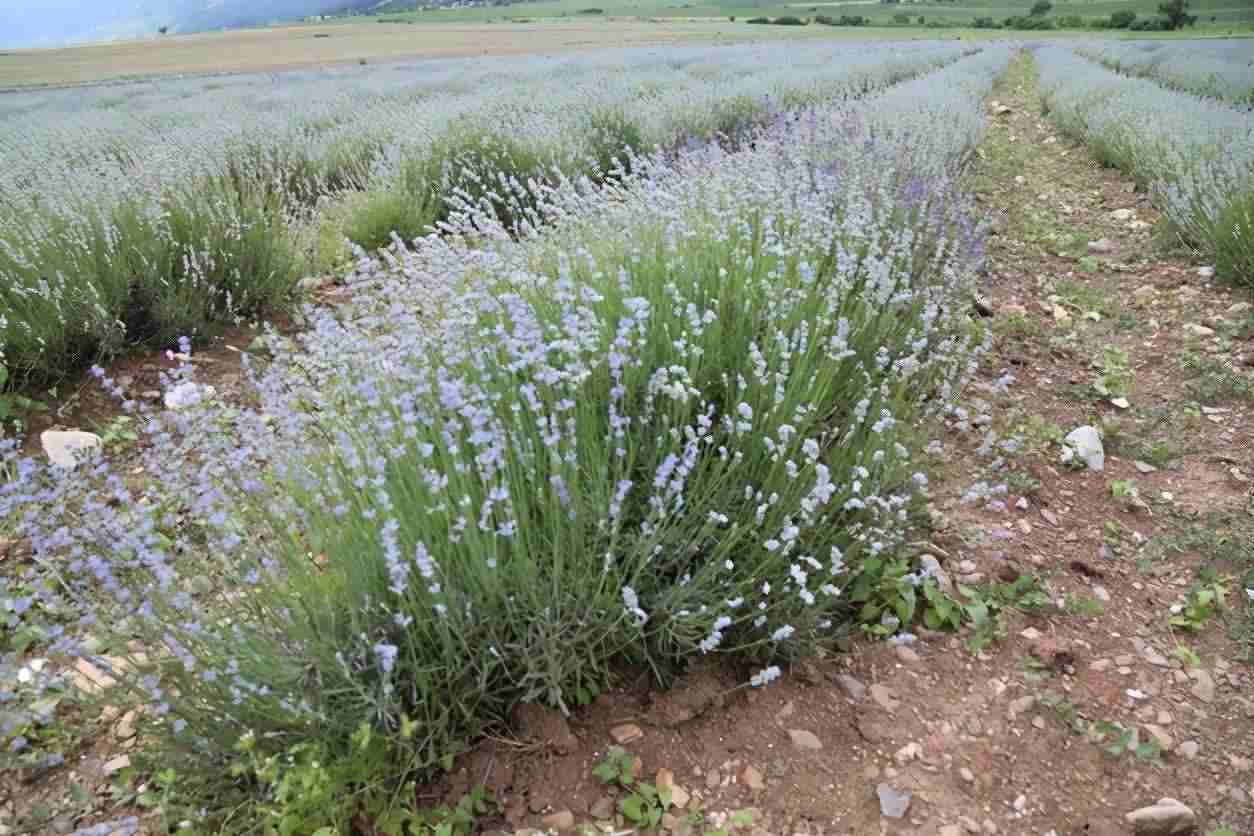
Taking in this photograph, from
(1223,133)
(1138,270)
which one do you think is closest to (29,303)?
(1138,270)

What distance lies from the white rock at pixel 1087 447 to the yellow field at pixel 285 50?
30086 mm

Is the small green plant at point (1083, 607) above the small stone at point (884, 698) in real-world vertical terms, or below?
below

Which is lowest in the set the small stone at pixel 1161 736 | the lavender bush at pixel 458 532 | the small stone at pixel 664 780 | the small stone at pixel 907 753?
the small stone at pixel 1161 736

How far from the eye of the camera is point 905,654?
7.41ft

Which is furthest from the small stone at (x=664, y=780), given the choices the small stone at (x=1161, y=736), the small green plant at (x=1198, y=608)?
the small green plant at (x=1198, y=608)

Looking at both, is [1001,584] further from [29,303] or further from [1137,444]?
[29,303]

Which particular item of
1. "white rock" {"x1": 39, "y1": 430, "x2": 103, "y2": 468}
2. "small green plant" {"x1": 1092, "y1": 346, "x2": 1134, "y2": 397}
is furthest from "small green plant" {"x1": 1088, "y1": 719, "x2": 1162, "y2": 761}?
"white rock" {"x1": 39, "y1": 430, "x2": 103, "y2": 468}

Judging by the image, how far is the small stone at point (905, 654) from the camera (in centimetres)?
224

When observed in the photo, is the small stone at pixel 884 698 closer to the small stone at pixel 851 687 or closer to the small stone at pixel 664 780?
the small stone at pixel 851 687

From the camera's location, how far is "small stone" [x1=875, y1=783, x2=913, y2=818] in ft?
5.88

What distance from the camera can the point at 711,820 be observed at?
1794 mm

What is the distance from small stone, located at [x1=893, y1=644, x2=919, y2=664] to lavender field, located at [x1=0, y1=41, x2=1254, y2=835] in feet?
0.21

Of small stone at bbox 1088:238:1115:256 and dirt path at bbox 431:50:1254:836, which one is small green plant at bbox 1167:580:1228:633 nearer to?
dirt path at bbox 431:50:1254:836

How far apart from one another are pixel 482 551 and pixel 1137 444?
298 cm
